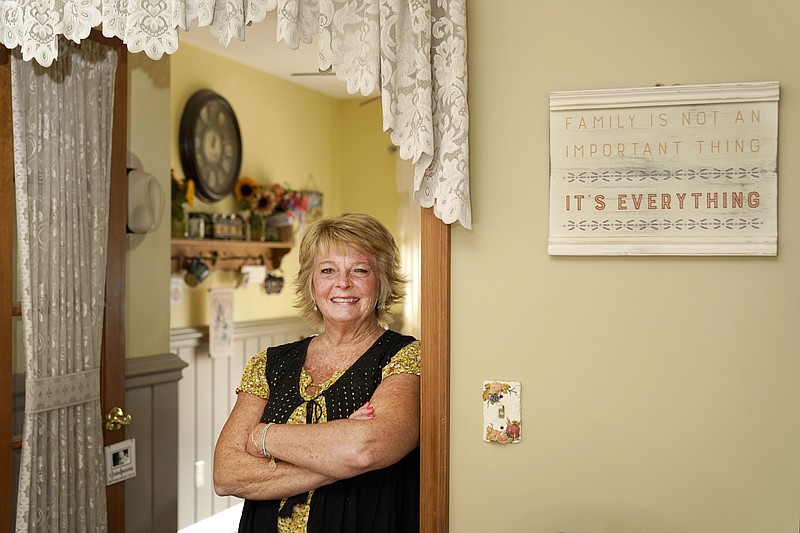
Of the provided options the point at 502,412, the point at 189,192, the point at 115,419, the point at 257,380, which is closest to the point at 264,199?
the point at 189,192

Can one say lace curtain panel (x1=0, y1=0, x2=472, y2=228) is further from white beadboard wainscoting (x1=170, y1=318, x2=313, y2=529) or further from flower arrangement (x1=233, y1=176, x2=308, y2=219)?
flower arrangement (x1=233, y1=176, x2=308, y2=219)

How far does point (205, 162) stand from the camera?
4.42 metres

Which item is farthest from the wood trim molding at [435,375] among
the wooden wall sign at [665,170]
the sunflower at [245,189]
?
the sunflower at [245,189]

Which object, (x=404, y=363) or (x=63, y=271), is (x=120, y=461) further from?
(x=404, y=363)

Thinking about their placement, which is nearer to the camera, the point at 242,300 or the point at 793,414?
the point at 793,414

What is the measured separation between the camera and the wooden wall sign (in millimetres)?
1645

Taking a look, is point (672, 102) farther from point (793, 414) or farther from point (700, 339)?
point (793, 414)

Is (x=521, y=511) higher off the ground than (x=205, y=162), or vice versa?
(x=205, y=162)

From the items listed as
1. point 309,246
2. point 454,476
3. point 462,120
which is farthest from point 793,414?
point 309,246

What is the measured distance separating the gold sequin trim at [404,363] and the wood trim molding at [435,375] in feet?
0.90

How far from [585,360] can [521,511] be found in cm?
36

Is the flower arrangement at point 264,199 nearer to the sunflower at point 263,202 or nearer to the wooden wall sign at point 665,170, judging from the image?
the sunflower at point 263,202

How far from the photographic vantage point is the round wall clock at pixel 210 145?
4.30 metres

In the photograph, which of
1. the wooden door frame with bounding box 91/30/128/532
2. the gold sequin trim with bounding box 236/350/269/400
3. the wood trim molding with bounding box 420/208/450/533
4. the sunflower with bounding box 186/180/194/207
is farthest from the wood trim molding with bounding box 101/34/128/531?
the sunflower with bounding box 186/180/194/207
